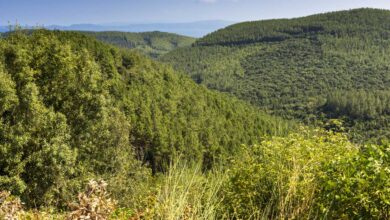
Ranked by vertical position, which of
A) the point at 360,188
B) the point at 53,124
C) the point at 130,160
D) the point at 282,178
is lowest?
the point at 130,160

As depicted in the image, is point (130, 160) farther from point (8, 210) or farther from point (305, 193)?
point (8, 210)

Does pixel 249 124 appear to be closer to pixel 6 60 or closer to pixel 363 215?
pixel 6 60

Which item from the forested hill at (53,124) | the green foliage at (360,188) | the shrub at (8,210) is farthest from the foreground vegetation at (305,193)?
the forested hill at (53,124)

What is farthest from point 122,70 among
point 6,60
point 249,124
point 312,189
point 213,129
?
point 312,189

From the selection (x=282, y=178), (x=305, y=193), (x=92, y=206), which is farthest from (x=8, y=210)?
(x=282, y=178)

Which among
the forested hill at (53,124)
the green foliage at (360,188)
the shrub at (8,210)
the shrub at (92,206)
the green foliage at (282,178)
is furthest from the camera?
the forested hill at (53,124)

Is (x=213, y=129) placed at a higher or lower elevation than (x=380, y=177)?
lower

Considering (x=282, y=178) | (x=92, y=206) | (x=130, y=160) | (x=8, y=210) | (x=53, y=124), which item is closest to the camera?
(x=92, y=206)

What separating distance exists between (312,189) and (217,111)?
267 ft

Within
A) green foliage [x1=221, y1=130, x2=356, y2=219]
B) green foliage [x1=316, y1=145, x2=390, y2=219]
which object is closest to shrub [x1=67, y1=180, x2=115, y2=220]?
green foliage [x1=221, y1=130, x2=356, y2=219]

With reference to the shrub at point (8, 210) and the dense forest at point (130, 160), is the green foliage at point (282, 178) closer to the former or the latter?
the dense forest at point (130, 160)

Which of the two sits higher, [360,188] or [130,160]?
[360,188]

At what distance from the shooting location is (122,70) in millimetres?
71750

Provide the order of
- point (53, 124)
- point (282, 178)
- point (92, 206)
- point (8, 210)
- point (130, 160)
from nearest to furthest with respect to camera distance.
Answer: point (92, 206)
point (8, 210)
point (282, 178)
point (53, 124)
point (130, 160)
